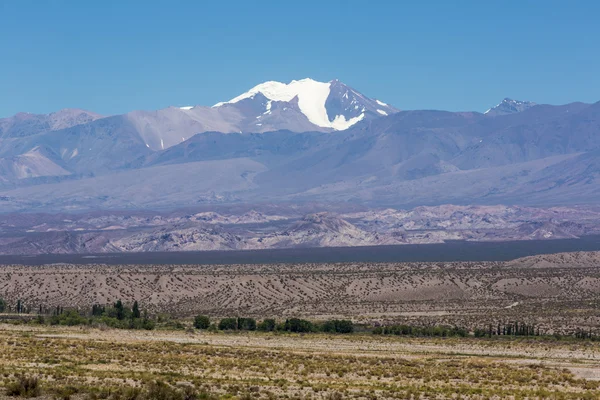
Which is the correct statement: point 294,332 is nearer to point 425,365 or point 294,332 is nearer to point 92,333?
point 92,333

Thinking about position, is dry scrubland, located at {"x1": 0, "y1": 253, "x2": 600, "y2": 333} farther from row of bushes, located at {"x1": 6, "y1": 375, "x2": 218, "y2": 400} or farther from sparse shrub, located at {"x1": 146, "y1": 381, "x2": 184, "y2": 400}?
sparse shrub, located at {"x1": 146, "y1": 381, "x2": 184, "y2": 400}

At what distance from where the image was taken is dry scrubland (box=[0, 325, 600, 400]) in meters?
31.9

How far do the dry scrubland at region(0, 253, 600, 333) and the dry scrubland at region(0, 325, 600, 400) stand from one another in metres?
29.1

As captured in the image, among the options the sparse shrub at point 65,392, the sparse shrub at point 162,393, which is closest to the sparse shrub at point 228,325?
the sparse shrub at point 65,392

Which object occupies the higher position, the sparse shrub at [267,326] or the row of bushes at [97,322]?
the row of bushes at [97,322]

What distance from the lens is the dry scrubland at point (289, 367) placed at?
31.9 metres

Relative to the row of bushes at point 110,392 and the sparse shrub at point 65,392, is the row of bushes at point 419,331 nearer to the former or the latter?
the row of bushes at point 110,392

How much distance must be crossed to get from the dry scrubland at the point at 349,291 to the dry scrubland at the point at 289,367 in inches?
1147

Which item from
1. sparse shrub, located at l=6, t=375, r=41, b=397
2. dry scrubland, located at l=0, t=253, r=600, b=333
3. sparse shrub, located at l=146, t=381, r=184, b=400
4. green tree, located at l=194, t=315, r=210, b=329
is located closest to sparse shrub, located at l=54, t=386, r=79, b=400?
sparse shrub, located at l=6, t=375, r=41, b=397

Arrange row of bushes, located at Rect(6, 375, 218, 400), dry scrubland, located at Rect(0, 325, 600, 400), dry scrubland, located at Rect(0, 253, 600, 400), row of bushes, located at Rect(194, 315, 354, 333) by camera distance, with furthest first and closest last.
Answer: row of bushes, located at Rect(194, 315, 354, 333)
dry scrubland, located at Rect(0, 253, 600, 400)
dry scrubland, located at Rect(0, 325, 600, 400)
row of bushes, located at Rect(6, 375, 218, 400)

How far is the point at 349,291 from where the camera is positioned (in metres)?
117

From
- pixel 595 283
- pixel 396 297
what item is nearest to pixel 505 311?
pixel 396 297

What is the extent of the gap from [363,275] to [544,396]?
97119 mm

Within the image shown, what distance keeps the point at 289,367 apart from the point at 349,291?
78.1 meters
